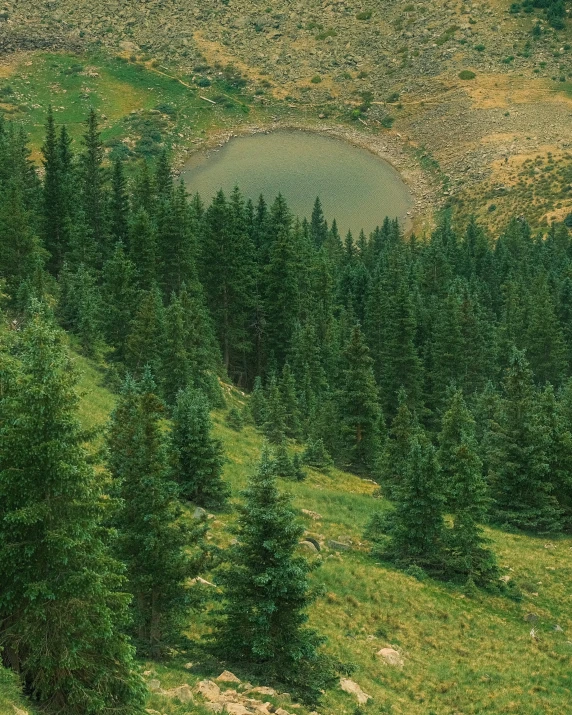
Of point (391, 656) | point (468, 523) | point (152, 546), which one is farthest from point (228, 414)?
point (152, 546)

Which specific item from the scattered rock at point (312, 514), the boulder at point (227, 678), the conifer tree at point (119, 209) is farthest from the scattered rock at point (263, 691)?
the conifer tree at point (119, 209)

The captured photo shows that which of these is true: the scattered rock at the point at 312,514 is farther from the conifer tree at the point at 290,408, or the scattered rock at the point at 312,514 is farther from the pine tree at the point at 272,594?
the conifer tree at the point at 290,408

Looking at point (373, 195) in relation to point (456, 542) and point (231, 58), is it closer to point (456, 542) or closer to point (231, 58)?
point (231, 58)

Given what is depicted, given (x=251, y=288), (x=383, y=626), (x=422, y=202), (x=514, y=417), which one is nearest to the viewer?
(x=383, y=626)

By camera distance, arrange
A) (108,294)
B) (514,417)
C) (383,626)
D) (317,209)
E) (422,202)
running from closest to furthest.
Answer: (383,626) → (514,417) → (108,294) → (317,209) → (422,202)

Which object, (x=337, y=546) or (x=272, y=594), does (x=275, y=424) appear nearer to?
(x=337, y=546)

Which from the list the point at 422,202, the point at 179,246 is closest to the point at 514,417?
the point at 179,246
